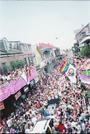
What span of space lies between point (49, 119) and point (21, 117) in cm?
115

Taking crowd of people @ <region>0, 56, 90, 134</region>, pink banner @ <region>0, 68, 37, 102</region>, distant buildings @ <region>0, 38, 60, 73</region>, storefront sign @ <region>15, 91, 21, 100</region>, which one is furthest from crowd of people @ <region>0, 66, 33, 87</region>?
crowd of people @ <region>0, 56, 90, 134</region>

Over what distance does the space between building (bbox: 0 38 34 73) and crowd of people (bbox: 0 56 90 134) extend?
1.56 m

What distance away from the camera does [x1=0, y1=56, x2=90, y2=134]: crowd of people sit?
27.4 feet

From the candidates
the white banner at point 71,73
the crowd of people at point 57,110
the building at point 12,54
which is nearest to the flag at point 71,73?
the white banner at point 71,73

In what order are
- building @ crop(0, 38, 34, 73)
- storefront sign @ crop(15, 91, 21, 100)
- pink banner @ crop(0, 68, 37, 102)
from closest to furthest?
1. pink banner @ crop(0, 68, 37, 102)
2. storefront sign @ crop(15, 91, 21, 100)
3. building @ crop(0, 38, 34, 73)

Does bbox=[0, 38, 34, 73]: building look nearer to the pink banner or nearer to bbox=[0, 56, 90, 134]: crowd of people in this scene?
the pink banner

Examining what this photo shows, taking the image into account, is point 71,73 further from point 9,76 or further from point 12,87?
point 9,76

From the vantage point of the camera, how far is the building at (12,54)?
1238cm

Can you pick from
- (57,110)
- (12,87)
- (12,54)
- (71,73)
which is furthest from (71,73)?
(12,54)

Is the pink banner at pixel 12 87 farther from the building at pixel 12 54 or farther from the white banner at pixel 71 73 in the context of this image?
the white banner at pixel 71 73

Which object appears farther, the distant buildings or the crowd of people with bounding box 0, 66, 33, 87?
the distant buildings

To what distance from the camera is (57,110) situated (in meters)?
9.43

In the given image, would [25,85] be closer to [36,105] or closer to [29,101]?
[29,101]

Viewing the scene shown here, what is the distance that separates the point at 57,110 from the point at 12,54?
18.1 feet
